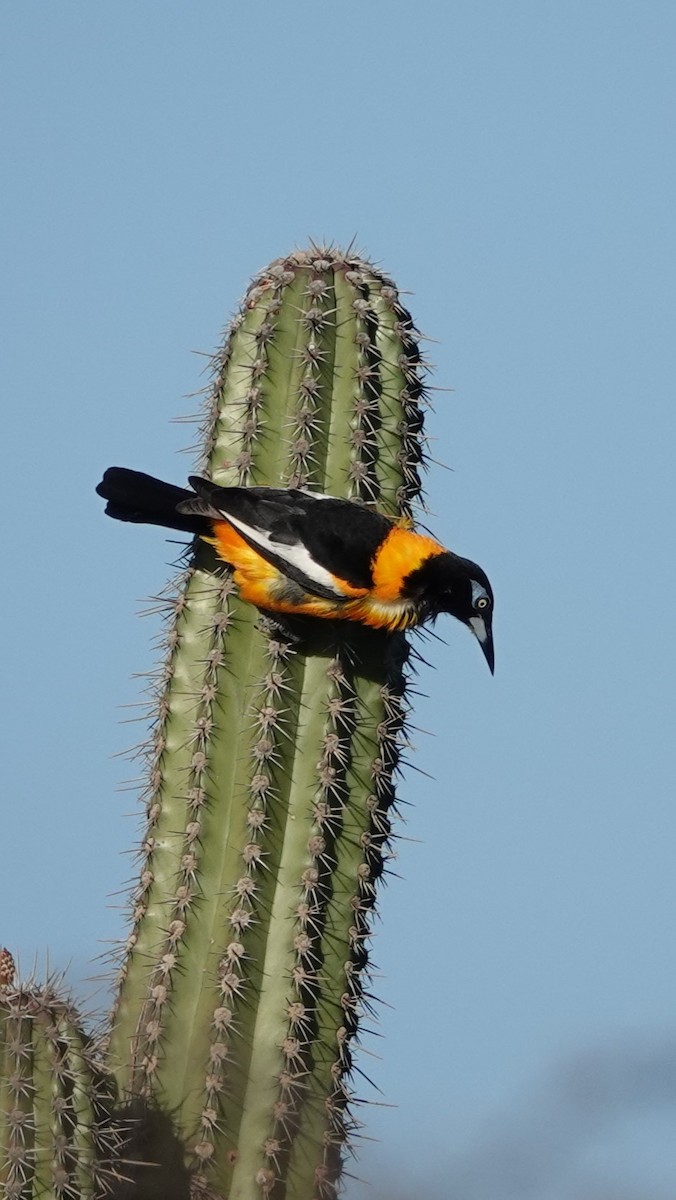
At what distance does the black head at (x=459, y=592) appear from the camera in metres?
6.32

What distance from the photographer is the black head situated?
20.7ft

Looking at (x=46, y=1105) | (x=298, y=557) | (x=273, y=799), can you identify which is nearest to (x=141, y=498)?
(x=298, y=557)

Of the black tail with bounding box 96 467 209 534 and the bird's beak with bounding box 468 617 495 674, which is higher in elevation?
the black tail with bounding box 96 467 209 534

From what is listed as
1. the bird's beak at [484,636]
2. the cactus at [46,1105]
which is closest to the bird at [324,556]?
the bird's beak at [484,636]

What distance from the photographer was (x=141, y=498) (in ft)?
21.6

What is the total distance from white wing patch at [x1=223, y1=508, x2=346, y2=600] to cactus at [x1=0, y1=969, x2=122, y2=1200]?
181 cm

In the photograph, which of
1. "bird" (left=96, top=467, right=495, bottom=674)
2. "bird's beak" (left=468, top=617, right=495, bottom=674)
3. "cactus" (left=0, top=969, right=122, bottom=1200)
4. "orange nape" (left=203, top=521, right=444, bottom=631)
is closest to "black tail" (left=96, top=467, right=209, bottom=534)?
"bird" (left=96, top=467, right=495, bottom=674)

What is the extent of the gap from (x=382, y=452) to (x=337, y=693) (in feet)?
2.66

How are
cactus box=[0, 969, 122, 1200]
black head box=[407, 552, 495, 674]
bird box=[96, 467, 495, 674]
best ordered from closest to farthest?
cactus box=[0, 969, 122, 1200], bird box=[96, 467, 495, 674], black head box=[407, 552, 495, 674]

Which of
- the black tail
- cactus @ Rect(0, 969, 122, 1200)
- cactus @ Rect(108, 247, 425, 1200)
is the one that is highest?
the black tail

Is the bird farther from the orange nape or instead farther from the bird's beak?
the bird's beak

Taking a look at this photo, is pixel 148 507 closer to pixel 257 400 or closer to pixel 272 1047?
pixel 257 400

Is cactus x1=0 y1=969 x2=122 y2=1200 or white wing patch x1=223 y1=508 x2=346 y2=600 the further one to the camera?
white wing patch x1=223 y1=508 x2=346 y2=600

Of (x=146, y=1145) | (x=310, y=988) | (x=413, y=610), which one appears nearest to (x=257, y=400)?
(x=413, y=610)
